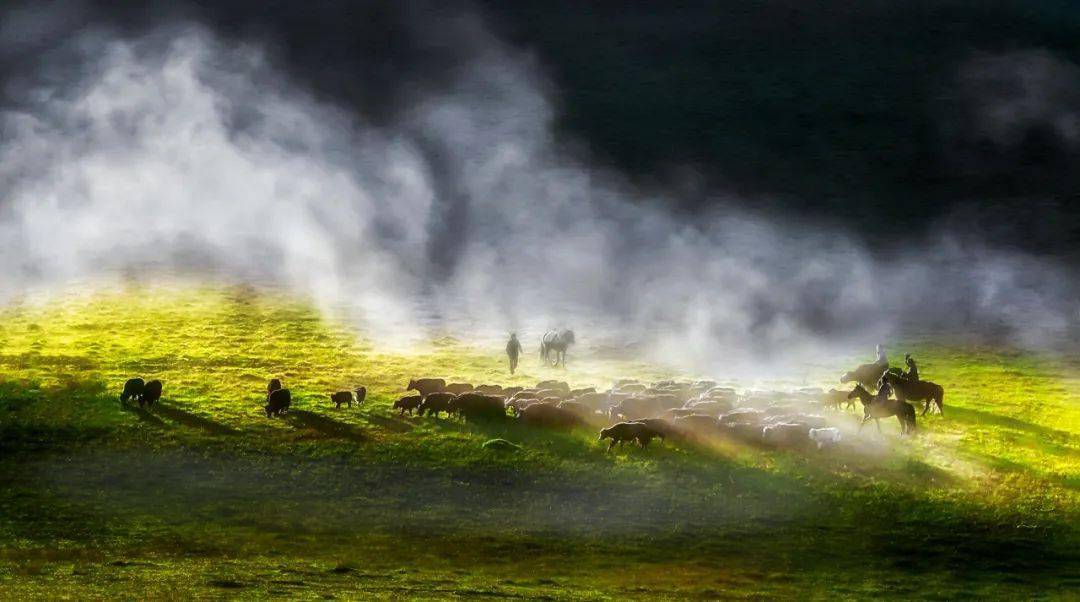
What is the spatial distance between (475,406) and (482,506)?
952cm

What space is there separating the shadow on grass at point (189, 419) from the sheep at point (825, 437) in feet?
A: 67.5

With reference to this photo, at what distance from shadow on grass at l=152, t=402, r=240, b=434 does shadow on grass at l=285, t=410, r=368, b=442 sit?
8.27 ft

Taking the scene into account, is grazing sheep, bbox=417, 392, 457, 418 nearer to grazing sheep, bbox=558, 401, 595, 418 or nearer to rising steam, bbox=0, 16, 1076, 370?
grazing sheep, bbox=558, 401, 595, 418

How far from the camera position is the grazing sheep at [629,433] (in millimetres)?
36750

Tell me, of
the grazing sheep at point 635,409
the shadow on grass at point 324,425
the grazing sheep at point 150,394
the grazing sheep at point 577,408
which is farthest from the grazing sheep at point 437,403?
the grazing sheep at point 150,394

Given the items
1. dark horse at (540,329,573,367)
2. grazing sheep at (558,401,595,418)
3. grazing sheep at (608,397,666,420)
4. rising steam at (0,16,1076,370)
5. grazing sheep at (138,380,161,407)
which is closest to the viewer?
grazing sheep at (558,401,595,418)

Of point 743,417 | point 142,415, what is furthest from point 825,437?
point 142,415

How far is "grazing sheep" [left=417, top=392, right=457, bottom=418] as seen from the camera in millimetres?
41094

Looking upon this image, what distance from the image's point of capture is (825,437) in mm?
36438

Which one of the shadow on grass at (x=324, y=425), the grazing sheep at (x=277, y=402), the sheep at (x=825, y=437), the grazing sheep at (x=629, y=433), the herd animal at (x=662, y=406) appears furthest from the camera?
the grazing sheep at (x=277, y=402)

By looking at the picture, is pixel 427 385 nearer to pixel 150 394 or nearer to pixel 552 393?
pixel 552 393

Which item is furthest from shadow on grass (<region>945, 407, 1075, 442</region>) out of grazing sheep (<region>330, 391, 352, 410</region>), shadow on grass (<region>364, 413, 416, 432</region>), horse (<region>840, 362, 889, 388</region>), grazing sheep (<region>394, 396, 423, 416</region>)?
grazing sheep (<region>330, 391, 352, 410</region>)

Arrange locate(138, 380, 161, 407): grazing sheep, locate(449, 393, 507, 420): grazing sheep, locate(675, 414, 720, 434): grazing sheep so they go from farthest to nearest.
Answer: locate(138, 380, 161, 407): grazing sheep, locate(449, 393, 507, 420): grazing sheep, locate(675, 414, 720, 434): grazing sheep

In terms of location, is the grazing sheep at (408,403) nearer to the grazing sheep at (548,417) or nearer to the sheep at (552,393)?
the grazing sheep at (548,417)
